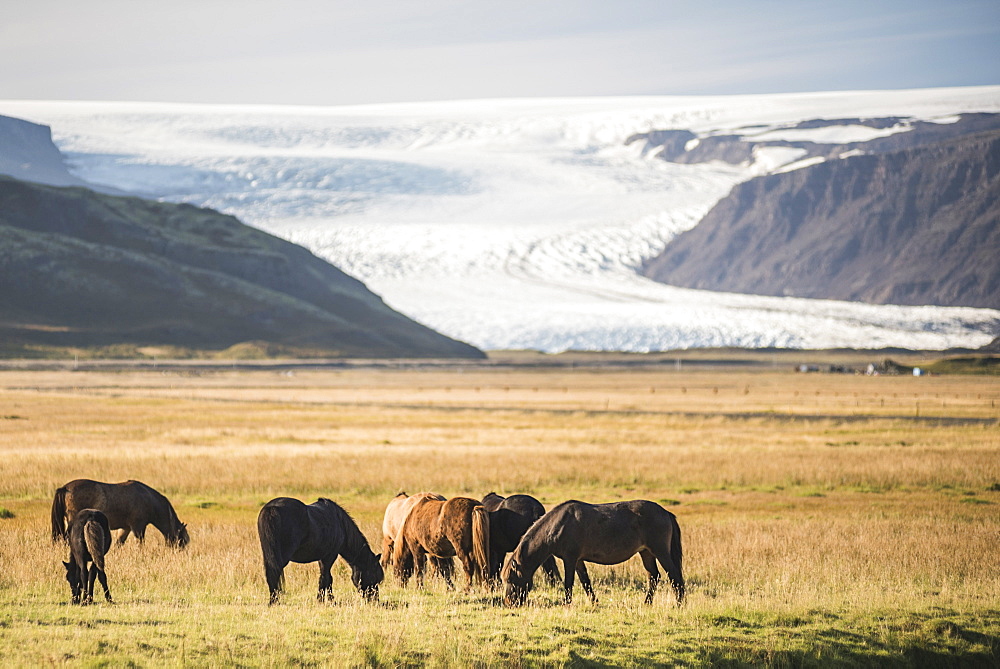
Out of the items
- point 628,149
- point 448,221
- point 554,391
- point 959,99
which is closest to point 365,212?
point 448,221

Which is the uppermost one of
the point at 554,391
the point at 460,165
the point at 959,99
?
the point at 959,99

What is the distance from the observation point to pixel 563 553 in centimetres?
1117

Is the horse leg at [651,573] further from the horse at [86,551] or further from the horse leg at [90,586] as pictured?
the horse leg at [90,586]

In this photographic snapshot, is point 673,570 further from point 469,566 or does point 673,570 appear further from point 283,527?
point 283,527

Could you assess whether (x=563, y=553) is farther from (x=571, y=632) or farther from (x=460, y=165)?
(x=460, y=165)

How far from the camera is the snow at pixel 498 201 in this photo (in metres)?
113

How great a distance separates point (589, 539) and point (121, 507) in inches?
267

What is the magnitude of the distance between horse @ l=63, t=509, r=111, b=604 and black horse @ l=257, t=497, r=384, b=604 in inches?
63.1

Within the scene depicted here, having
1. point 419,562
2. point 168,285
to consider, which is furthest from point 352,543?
point 168,285

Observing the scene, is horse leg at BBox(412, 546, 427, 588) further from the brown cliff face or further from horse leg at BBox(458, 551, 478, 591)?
the brown cliff face

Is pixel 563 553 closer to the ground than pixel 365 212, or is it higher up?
closer to the ground

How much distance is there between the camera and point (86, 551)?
11.2 metres

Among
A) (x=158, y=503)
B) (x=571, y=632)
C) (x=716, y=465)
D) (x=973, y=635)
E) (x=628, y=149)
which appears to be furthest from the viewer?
(x=628, y=149)

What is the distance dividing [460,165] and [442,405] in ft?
307
